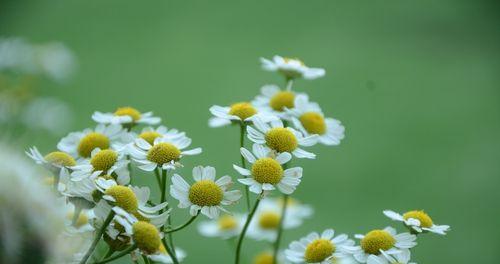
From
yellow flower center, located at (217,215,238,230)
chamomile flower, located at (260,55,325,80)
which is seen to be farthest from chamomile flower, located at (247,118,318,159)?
yellow flower center, located at (217,215,238,230)

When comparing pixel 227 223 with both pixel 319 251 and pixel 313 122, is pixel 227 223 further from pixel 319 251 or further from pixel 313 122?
pixel 319 251

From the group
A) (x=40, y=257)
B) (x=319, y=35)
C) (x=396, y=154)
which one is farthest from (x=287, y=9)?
(x=40, y=257)

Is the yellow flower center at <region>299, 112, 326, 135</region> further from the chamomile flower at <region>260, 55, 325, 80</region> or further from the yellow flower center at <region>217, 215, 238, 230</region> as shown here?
the yellow flower center at <region>217, 215, 238, 230</region>

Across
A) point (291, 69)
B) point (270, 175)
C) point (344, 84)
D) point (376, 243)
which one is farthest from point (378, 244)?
point (344, 84)

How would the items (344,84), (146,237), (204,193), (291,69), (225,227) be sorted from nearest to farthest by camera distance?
(146,237), (204,193), (291,69), (225,227), (344,84)

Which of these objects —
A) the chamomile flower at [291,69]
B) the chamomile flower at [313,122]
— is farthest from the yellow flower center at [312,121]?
the chamomile flower at [291,69]

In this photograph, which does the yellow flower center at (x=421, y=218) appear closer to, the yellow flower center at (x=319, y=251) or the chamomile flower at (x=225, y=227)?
the yellow flower center at (x=319, y=251)
